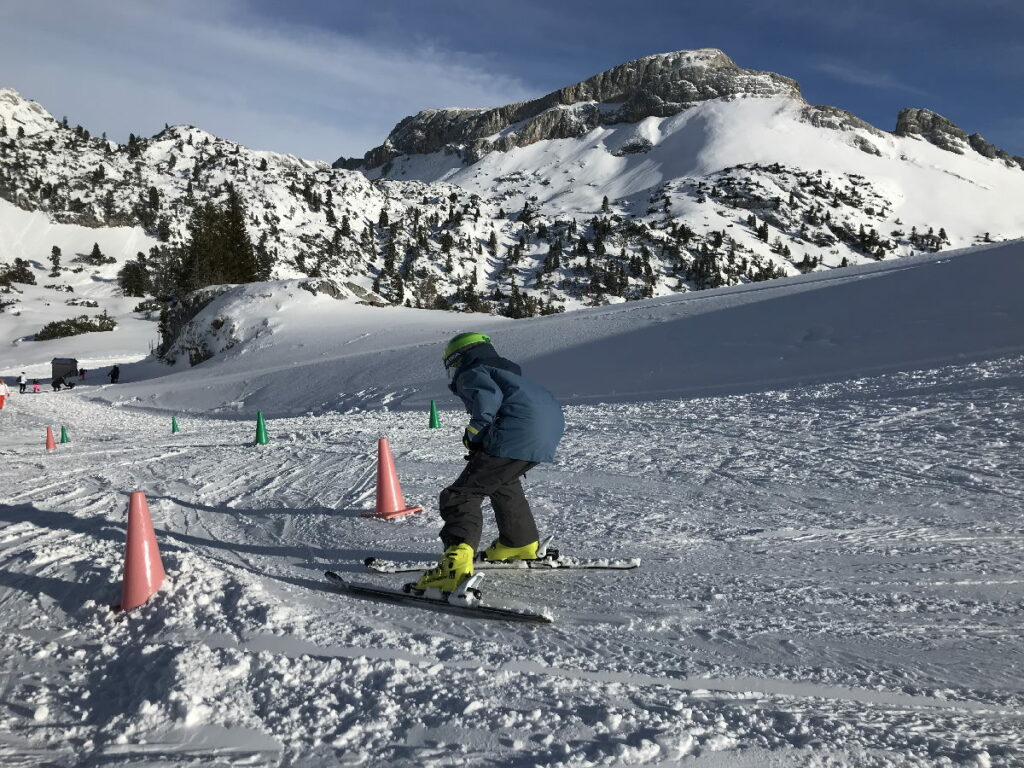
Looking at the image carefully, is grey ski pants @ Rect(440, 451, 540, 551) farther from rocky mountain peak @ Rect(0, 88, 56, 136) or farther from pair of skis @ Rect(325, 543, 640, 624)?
rocky mountain peak @ Rect(0, 88, 56, 136)

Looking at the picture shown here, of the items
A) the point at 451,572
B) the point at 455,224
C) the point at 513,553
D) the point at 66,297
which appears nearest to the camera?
the point at 451,572

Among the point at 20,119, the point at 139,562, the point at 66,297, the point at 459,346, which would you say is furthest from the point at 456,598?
the point at 20,119

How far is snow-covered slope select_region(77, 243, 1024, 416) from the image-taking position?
13.4 m

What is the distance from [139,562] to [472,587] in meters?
2.15

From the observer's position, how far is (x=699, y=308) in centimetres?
1942

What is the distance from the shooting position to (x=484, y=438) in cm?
422

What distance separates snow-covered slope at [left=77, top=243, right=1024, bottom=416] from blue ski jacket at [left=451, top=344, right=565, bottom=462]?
957 centimetres

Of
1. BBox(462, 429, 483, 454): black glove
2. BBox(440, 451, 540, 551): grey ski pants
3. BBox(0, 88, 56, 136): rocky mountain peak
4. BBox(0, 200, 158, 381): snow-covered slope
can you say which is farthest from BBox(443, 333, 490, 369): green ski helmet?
BBox(0, 88, 56, 136): rocky mountain peak

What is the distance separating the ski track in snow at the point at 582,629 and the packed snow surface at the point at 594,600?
0.7 inches

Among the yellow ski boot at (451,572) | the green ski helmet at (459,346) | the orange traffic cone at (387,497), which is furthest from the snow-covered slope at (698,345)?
the yellow ski boot at (451,572)

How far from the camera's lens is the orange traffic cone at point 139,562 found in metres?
4.15

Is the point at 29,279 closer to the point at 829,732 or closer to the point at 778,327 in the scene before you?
the point at 778,327

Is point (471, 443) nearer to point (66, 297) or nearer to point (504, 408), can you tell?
point (504, 408)

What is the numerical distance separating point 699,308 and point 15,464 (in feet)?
54.1
